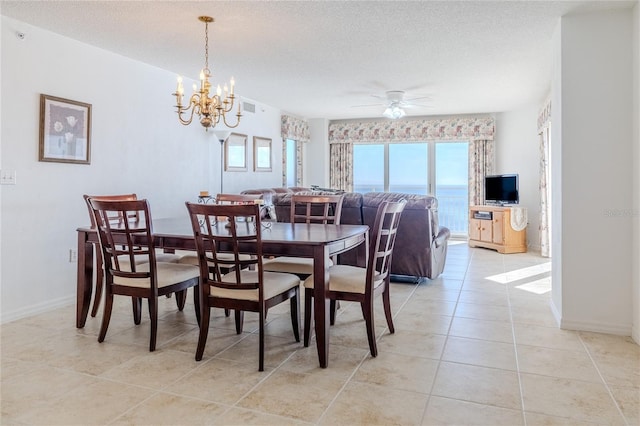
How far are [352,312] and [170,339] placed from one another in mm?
1413

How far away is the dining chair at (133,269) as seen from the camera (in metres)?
2.65

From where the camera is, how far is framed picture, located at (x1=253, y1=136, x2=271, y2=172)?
6.84 metres

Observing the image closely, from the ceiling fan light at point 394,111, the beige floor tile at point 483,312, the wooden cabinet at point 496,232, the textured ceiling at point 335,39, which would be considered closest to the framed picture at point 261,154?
the textured ceiling at point 335,39

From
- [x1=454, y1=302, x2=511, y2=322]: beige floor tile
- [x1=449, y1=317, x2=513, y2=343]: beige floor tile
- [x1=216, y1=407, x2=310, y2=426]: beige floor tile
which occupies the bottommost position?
[x1=216, y1=407, x2=310, y2=426]: beige floor tile

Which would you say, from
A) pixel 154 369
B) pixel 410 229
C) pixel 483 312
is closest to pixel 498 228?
pixel 410 229

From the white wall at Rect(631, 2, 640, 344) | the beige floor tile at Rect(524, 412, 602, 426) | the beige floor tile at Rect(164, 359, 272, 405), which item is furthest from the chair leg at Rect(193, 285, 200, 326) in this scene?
the white wall at Rect(631, 2, 640, 344)

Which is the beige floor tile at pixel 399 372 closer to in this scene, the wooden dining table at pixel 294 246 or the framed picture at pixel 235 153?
the wooden dining table at pixel 294 246

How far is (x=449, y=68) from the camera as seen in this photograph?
484 cm

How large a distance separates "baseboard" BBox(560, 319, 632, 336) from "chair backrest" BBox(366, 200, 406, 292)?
55.3 inches

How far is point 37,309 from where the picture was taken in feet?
11.7

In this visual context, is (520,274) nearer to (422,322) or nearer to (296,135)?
(422,322)

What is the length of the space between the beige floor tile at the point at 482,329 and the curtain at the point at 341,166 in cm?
558

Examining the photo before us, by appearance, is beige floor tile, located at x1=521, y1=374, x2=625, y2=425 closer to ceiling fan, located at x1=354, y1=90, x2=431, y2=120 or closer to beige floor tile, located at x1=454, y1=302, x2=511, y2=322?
beige floor tile, located at x1=454, y1=302, x2=511, y2=322

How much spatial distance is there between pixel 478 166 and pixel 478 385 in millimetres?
6280
